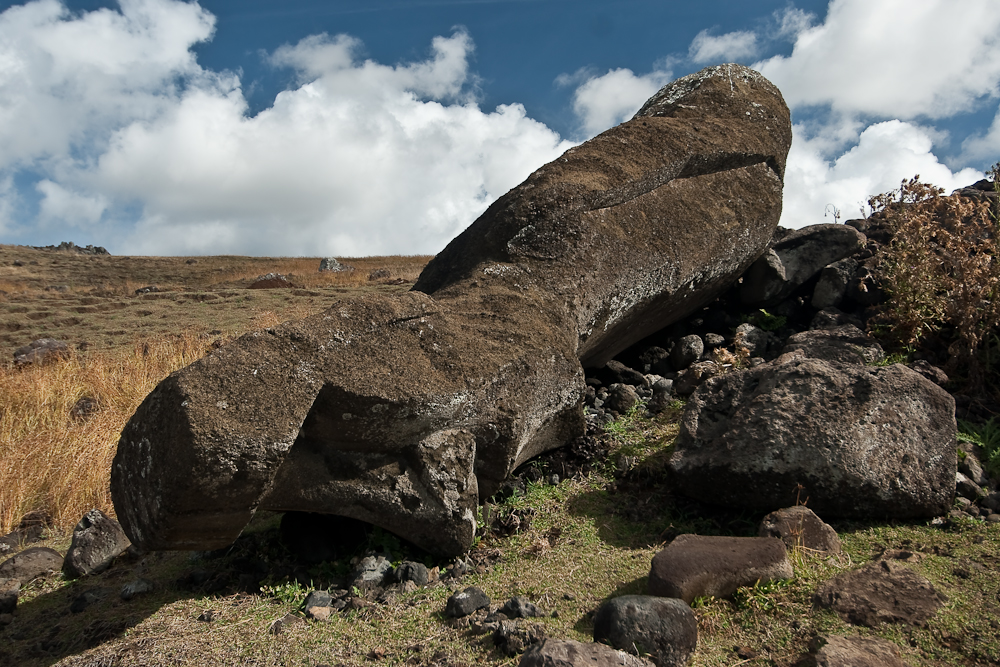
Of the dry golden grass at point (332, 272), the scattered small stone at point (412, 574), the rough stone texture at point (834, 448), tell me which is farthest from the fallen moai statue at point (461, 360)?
the dry golden grass at point (332, 272)

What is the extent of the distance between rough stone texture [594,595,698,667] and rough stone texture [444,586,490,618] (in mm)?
692

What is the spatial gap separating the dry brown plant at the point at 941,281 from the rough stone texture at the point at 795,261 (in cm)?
82

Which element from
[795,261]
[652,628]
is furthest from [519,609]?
[795,261]

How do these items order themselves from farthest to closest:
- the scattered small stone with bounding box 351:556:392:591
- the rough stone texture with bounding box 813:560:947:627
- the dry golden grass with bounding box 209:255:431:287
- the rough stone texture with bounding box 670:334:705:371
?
the dry golden grass with bounding box 209:255:431:287 < the rough stone texture with bounding box 670:334:705:371 < the scattered small stone with bounding box 351:556:392:591 < the rough stone texture with bounding box 813:560:947:627

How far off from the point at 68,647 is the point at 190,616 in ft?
1.88

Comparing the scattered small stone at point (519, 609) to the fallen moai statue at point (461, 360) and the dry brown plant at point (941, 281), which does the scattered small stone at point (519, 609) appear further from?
the dry brown plant at point (941, 281)

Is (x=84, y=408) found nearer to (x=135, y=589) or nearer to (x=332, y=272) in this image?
(x=135, y=589)

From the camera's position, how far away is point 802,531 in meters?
3.76

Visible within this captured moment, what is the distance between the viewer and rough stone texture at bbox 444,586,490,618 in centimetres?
347

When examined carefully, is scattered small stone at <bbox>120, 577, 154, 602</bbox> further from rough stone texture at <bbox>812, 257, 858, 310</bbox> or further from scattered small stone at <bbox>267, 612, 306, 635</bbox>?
rough stone texture at <bbox>812, 257, 858, 310</bbox>

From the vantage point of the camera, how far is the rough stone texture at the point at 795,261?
24.5 ft

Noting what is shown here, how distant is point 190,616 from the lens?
362 cm

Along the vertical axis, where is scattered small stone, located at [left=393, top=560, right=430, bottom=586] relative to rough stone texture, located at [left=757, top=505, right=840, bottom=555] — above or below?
below

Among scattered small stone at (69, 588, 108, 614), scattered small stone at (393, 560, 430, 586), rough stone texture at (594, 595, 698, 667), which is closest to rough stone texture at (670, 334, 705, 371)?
scattered small stone at (393, 560, 430, 586)
